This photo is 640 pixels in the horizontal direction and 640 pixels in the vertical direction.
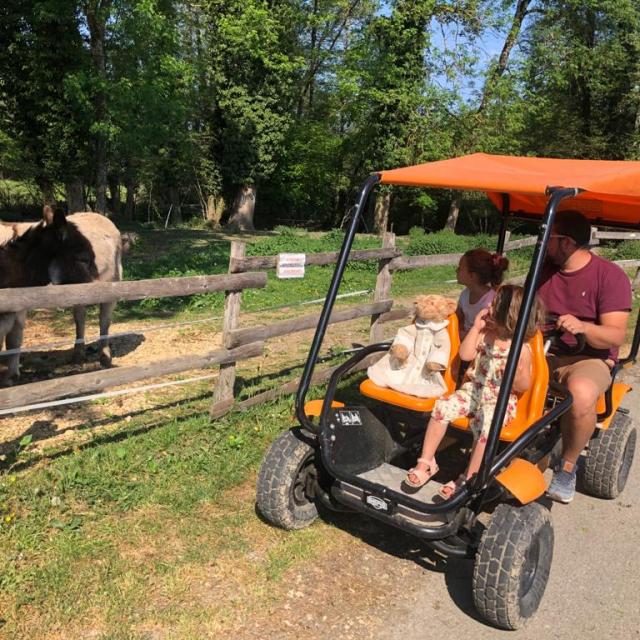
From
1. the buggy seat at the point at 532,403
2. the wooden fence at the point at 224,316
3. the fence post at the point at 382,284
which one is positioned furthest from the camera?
the fence post at the point at 382,284

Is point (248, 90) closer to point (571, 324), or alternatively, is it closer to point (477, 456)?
point (571, 324)

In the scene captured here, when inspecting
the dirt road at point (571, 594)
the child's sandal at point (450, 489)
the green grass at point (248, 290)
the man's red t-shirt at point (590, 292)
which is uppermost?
the man's red t-shirt at point (590, 292)

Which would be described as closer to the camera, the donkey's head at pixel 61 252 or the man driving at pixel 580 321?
the man driving at pixel 580 321

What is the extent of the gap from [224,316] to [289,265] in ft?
2.61

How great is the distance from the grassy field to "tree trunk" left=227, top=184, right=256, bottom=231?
22.3 meters

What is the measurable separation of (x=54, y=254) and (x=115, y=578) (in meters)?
3.42

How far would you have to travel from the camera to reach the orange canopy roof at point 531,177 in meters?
3.28

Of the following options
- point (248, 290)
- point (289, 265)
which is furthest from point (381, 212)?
point (289, 265)

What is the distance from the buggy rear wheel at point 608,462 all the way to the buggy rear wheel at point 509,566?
1516mm

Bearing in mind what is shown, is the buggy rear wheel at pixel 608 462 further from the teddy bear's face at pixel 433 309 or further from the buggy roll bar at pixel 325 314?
the buggy roll bar at pixel 325 314

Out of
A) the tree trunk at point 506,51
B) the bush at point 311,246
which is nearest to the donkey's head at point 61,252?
the bush at point 311,246

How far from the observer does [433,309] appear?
4102mm

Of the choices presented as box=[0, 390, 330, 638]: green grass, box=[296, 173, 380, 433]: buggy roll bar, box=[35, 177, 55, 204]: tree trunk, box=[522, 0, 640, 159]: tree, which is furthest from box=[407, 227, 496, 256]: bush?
box=[296, 173, 380, 433]: buggy roll bar

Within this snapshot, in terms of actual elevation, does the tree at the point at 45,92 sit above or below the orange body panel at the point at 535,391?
above
